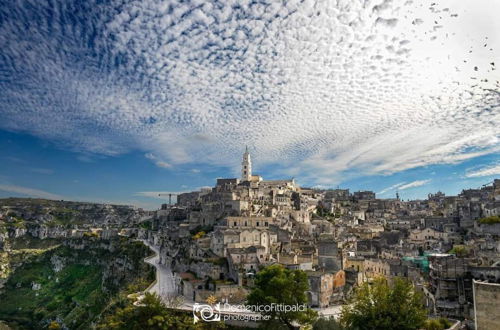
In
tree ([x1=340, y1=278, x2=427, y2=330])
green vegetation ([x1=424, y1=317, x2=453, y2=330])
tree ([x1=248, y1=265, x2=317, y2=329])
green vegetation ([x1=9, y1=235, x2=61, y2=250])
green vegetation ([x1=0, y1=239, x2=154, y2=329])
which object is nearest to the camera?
tree ([x1=340, y1=278, x2=427, y2=330])

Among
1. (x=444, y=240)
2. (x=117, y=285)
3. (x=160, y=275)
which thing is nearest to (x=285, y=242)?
(x=160, y=275)

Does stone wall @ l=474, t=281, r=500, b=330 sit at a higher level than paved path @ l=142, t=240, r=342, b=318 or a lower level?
higher

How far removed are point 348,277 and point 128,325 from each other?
2631cm

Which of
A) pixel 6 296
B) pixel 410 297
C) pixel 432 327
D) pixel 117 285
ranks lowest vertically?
pixel 6 296

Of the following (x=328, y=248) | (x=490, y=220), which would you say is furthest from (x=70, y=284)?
(x=490, y=220)

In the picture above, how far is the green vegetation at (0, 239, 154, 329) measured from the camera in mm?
62781

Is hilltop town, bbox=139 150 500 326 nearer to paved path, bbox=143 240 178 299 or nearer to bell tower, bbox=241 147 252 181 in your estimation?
paved path, bbox=143 240 178 299

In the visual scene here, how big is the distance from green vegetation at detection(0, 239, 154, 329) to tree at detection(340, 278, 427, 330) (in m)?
34.3

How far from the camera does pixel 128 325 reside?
33.7m

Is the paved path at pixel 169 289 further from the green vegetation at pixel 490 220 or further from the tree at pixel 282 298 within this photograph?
the green vegetation at pixel 490 220

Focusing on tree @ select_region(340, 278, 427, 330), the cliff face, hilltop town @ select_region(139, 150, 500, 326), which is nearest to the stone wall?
tree @ select_region(340, 278, 427, 330)

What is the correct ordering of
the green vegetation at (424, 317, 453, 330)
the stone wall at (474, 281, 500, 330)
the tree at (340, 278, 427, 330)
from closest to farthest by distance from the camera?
the stone wall at (474, 281, 500, 330) < the tree at (340, 278, 427, 330) < the green vegetation at (424, 317, 453, 330)

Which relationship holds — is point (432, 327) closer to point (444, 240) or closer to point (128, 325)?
point (128, 325)

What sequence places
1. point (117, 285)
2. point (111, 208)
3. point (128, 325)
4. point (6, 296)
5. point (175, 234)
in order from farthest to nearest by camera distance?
point (111, 208), point (6, 296), point (175, 234), point (117, 285), point (128, 325)
